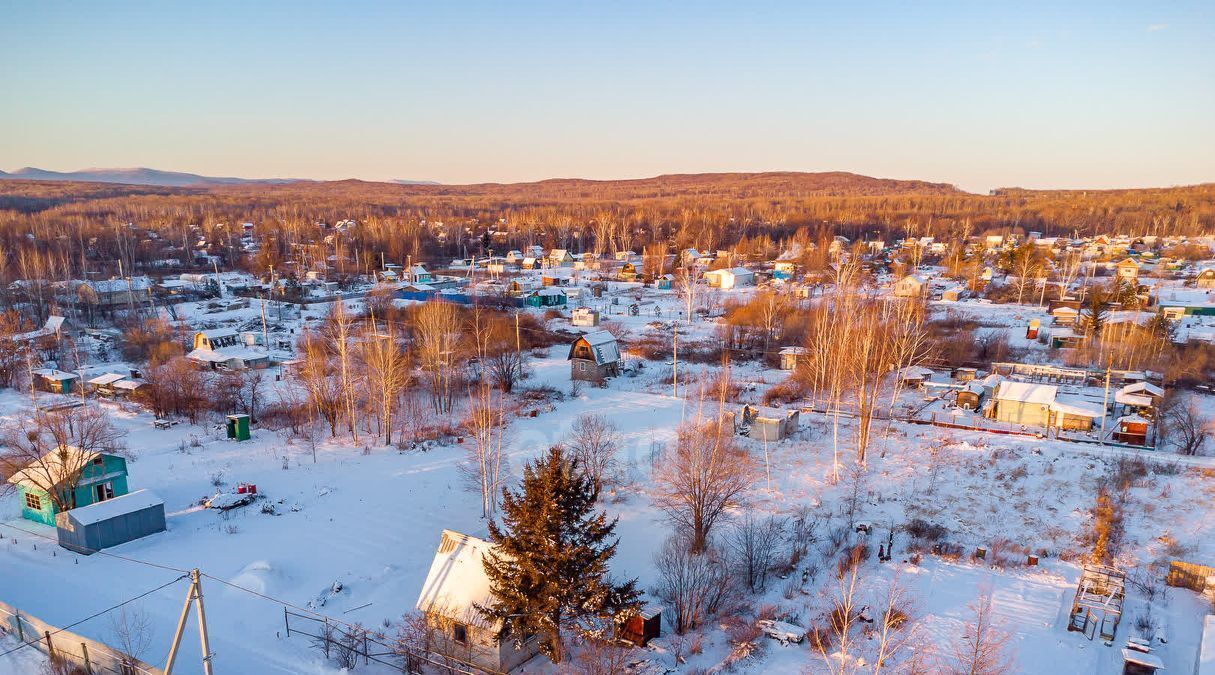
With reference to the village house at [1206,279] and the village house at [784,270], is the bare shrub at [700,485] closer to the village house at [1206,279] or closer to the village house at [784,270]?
the village house at [784,270]

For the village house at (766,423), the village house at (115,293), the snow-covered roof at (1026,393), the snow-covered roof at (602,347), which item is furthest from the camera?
the village house at (115,293)

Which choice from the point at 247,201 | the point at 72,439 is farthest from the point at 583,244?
the point at 247,201

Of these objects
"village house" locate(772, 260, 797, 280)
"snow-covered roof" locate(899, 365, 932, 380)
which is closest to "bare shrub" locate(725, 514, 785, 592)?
"snow-covered roof" locate(899, 365, 932, 380)

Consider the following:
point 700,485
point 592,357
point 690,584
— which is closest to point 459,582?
point 690,584

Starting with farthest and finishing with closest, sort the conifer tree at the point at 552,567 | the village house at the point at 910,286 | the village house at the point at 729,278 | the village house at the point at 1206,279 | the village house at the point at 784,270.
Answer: the village house at the point at 784,270, the village house at the point at 729,278, the village house at the point at 1206,279, the village house at the point at 910,286, the conifer tree at the point at 552,567

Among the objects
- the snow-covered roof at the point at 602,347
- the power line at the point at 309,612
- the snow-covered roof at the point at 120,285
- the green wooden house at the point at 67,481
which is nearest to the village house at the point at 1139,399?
the snow-covered roof at the point at 602,347
